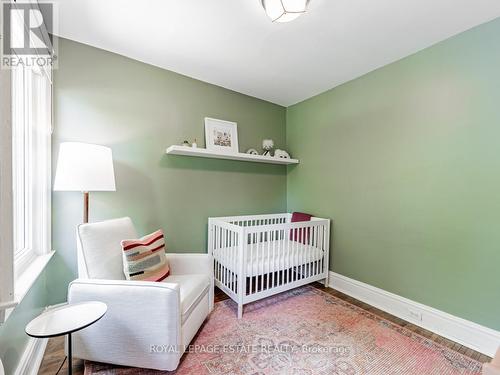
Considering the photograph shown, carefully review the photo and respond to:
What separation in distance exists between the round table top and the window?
544 mm

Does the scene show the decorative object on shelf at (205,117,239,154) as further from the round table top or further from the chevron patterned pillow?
the round table top

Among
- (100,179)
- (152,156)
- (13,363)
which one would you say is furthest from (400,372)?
(152,156)

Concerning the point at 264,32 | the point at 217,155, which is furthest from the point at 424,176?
the point at 217,155

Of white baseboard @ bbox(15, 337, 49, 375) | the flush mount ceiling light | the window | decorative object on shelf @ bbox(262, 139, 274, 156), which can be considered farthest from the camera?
decorative object on shelf @ bbox(262, 139, 274, 156)

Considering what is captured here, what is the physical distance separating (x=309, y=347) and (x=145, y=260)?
4.56 feet

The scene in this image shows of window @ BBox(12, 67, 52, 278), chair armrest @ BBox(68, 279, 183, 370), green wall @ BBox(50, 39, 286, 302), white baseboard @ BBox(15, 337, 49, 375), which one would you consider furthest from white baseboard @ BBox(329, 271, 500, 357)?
window @ BBox(12, 67, 52, 278)

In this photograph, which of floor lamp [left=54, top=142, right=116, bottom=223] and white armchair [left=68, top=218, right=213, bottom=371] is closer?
white armchair [left=68, top=218, right=213, bottom=371]

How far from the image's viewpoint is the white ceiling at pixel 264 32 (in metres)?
1.62

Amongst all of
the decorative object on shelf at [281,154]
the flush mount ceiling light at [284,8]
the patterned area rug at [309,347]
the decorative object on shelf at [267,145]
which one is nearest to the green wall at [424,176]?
the patterned area rug at [309,347]

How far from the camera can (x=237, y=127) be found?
3043 mm

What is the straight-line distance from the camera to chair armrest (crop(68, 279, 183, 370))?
1405mm

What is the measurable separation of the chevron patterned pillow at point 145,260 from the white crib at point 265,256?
2.16 ft

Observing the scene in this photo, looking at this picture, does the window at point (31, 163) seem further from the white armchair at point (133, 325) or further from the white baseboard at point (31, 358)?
the white armchair at point (133, 325)

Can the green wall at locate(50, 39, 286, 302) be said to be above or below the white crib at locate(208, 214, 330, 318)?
above
